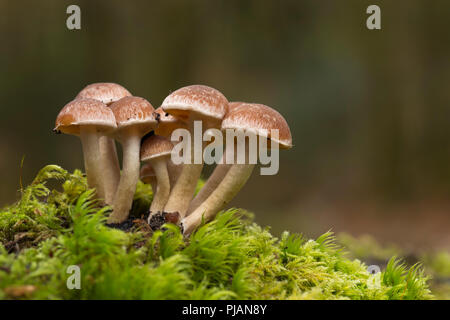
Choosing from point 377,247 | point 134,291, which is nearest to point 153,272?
point 134,291

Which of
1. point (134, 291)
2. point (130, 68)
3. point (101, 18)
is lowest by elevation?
point (134, 291)

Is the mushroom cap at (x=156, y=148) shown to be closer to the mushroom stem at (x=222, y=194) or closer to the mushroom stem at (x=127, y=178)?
the mushroom stem at (x=127, y=178)

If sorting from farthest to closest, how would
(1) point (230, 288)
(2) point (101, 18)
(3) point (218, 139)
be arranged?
(2) point (101, 18) → (3) point (218, 139) → (1) point (230, 288)

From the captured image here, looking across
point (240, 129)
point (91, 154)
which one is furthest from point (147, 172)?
point (240, 129)

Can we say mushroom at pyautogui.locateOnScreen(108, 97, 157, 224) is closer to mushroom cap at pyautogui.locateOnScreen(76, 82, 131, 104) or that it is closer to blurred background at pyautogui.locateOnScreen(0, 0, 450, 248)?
mushroom cap at pyautogui.locateOnScreen(76, 82, 131, 104)

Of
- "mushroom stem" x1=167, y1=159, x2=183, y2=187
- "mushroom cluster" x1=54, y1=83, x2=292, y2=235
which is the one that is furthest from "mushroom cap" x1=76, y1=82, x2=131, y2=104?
"mushroom stem" x1=167, y1=159, x2=183, y2=187

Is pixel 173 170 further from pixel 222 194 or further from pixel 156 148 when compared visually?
pixel 222 194

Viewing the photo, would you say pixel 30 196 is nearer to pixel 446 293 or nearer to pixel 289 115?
pixel 446 293
